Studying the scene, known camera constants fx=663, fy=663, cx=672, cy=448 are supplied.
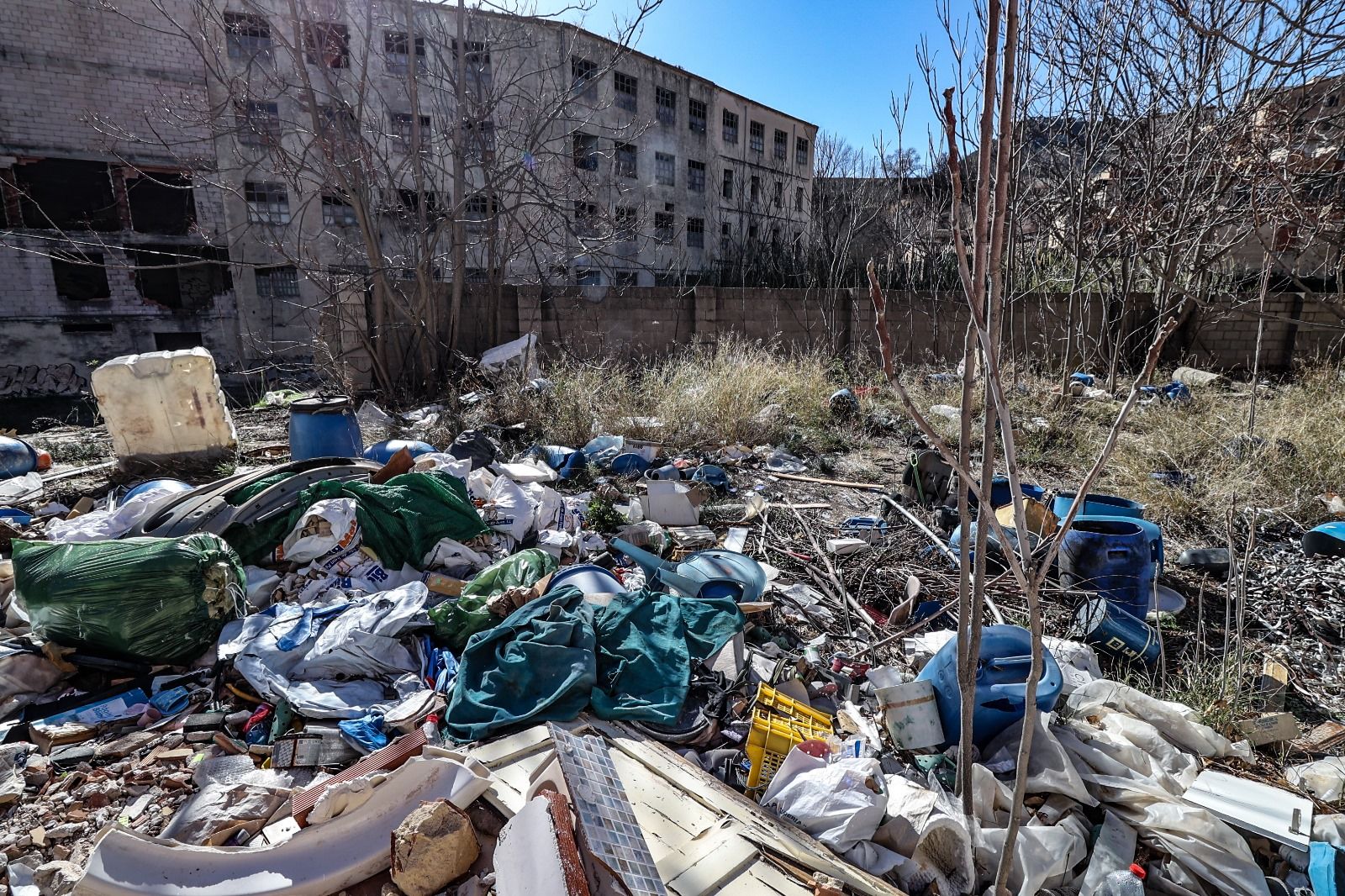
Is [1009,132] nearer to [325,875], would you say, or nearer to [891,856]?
[891,856]

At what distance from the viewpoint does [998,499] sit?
446 centimetres

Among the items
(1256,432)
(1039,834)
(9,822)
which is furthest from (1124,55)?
(9,822)

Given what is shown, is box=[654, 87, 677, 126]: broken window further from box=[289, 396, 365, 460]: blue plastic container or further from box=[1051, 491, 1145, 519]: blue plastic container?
box=[1051, 491, 1145, 519]: blue plastic container

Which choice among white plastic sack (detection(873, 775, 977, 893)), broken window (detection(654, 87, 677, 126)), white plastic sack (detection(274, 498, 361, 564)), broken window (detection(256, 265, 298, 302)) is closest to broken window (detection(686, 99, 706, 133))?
broken window (detection(654, 87, 677, 126))

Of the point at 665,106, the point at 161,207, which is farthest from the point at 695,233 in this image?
the point at 161,207

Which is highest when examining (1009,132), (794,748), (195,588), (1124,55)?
(1124,55)

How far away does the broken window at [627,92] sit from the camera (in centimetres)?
2364

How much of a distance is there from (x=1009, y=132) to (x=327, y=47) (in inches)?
332

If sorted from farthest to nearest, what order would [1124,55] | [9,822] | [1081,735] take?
[1124,55], [1081,735], [9,822]

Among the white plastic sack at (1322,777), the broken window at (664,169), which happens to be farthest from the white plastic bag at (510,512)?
the broken window at (664,169)

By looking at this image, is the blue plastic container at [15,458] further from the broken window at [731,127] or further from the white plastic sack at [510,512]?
the broken window at [731,127]

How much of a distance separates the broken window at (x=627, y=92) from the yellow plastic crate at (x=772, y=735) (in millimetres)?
24809

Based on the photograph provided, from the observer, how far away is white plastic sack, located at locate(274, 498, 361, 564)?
3.48 metres

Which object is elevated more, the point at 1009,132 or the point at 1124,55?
the point at 1124,55
